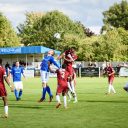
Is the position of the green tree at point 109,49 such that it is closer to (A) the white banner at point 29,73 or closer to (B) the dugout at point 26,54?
(B) the dugout at point 26,54

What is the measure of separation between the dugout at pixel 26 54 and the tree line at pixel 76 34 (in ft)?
18.0

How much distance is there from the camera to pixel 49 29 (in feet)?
381

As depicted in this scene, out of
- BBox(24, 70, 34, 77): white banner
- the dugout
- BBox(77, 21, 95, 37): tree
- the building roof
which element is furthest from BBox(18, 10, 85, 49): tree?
BBox(24, 70, 34, 77): white banner

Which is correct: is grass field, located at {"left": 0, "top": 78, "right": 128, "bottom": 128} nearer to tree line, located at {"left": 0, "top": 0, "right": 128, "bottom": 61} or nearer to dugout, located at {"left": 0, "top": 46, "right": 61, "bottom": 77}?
dugout, located at {"left": 0, "top": 46, "right": 61, "bottom": 77}

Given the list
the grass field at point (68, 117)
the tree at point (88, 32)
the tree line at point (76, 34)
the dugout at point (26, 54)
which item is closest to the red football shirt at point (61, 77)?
the grass field at point (68, 117)

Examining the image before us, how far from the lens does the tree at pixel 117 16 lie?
122562 mm

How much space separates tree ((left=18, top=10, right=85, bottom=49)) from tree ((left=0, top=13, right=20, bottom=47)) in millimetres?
16219

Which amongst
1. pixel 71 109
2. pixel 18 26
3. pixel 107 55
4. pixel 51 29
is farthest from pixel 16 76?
pixel 18 26

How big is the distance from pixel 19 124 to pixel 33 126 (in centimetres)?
63

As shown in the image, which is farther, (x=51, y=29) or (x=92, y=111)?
(x=51, y=29)

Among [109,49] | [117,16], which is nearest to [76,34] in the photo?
[117,16]

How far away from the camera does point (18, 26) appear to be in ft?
439

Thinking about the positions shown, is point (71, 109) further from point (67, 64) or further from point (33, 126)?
point (33, 126)

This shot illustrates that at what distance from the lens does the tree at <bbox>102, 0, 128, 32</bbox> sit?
122562mm
